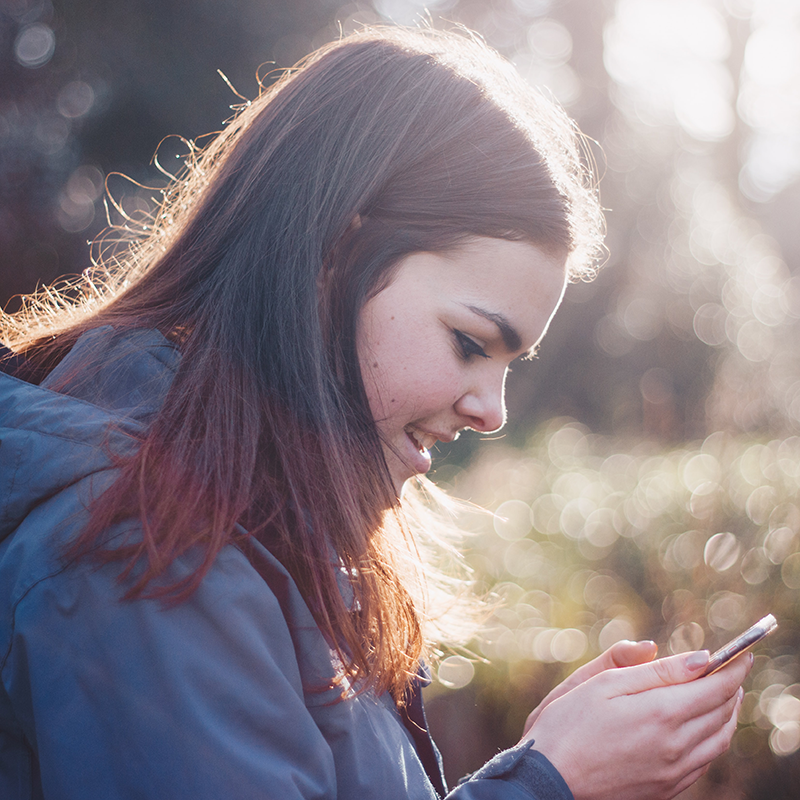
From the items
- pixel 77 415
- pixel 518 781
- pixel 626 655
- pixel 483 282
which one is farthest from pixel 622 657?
pixel 77 415

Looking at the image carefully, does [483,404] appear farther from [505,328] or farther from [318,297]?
[318,297]

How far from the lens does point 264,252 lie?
4.91 ft

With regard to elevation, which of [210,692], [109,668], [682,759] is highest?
[109,668]

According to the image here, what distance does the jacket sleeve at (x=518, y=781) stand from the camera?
47.8 inches

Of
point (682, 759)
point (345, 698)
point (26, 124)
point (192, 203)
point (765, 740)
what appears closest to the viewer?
point (345, 698)

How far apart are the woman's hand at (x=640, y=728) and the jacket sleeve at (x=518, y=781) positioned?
3 cm

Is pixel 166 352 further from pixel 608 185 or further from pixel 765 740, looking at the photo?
pixel 608 185

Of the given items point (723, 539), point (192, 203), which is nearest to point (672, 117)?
point (723, 539)

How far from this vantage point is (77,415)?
1.08 m

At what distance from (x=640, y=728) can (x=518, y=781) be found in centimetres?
29

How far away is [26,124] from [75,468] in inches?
371

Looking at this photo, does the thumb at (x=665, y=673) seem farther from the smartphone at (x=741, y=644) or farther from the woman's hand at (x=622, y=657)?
the woman's hand at (x=622, y=657)

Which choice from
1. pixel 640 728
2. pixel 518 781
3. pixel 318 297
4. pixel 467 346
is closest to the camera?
pixel 518 781

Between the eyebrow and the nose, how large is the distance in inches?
3.5
